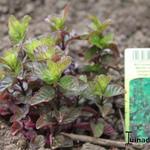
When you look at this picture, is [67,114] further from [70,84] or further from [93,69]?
[93,69]

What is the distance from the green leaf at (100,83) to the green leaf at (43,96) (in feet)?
0.46

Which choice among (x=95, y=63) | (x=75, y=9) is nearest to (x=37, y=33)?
(x=75, y=9)

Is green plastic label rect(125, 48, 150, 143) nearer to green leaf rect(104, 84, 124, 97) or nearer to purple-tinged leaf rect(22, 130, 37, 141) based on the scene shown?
green leaf rect(104, 84, 124, 97)

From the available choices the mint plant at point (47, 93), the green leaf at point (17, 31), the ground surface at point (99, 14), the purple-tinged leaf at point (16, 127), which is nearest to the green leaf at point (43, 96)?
the mint plant at point (47, 93)

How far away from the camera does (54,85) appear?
1444 millimetres

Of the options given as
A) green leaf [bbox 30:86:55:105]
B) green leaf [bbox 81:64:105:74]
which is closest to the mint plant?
green leaf [bbox 30:86:55:105]

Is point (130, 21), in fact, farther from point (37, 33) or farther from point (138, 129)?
point (138, 129)

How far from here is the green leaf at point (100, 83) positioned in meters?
1.50

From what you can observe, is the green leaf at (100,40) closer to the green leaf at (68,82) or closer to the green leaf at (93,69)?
the green leaf at (93,69)

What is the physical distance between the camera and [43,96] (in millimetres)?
1431

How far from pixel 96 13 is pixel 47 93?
97 cm

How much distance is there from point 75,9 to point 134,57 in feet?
2.86

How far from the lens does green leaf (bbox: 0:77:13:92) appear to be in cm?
143

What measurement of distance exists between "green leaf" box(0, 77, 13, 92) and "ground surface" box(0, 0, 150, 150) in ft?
2.17
